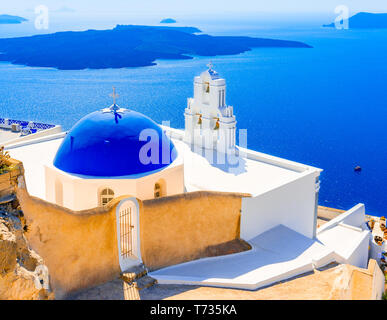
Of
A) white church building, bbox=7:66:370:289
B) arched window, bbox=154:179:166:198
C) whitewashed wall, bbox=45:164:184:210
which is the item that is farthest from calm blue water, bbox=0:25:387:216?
whitewashed wall, bbox=45:164:184:210

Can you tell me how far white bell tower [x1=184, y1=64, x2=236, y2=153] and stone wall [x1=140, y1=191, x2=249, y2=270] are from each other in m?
4.20

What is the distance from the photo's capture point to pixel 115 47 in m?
89.1

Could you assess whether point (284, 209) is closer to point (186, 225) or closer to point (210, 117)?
point (186, 225)

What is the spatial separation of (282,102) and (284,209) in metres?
42.0

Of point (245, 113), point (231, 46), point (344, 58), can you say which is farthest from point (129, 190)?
point (231, 46)

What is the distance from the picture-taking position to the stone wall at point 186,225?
10180 millimetres

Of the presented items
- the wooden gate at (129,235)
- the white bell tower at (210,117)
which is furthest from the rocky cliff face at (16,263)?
the white bell tower at (210,117)

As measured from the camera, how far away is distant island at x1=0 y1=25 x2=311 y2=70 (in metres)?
75.0

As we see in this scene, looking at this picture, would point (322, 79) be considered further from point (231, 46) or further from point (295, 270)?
point (295, 270)

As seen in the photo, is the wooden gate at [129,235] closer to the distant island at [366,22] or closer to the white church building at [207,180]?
the white church building at [207,180]

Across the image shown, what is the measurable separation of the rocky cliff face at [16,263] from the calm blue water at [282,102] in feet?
71.6

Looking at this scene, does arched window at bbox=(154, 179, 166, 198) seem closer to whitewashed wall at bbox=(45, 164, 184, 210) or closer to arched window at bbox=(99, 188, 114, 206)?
whitewashed wall at bbox=(45, 164, 184, 210)

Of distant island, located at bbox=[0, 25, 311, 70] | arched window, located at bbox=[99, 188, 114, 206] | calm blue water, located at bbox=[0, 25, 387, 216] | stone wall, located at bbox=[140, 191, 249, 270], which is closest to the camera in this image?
stone wall, located at bbox=[140, 191, 249, 270]

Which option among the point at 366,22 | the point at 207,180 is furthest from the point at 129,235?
the point at 366,22
